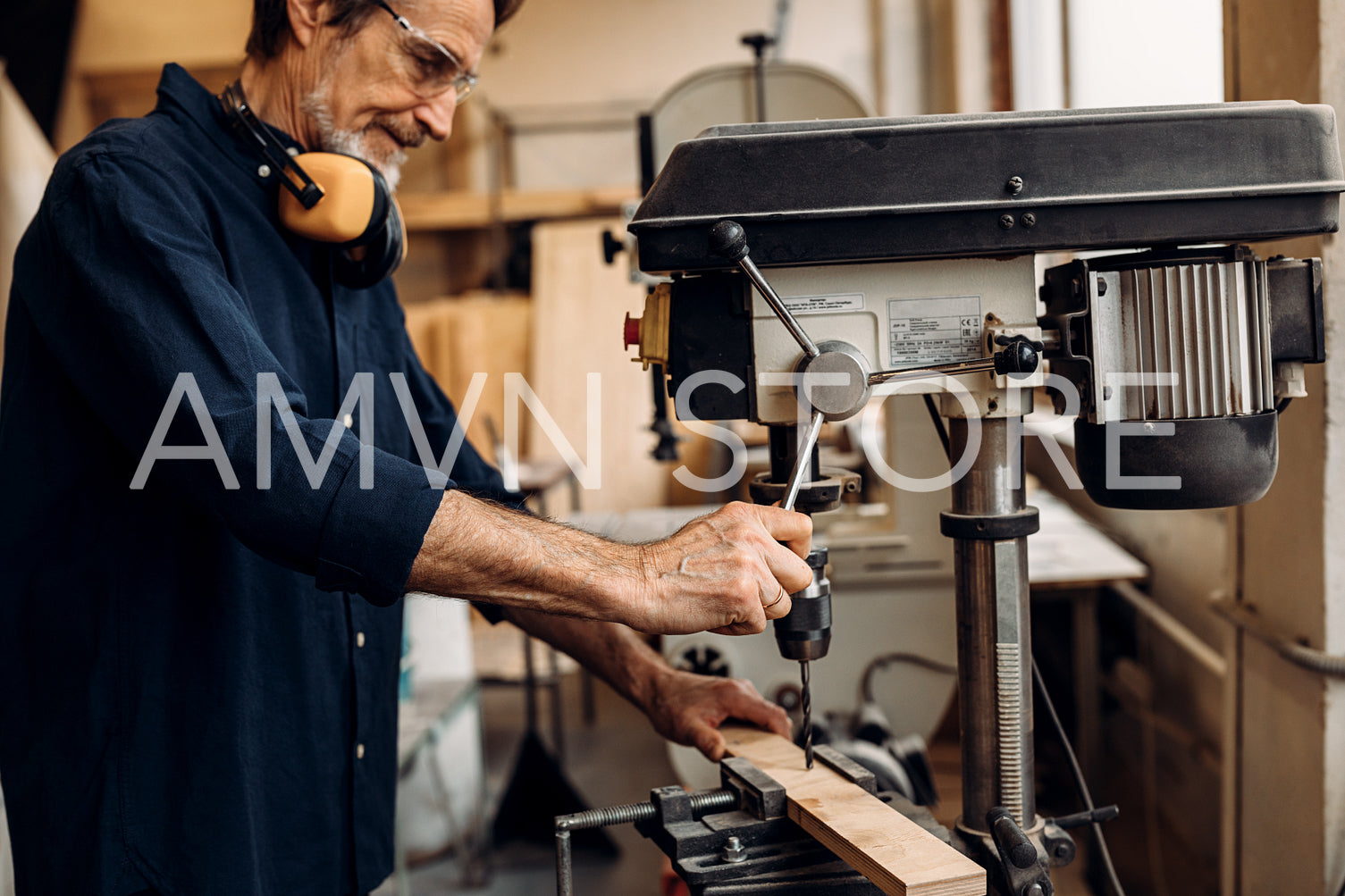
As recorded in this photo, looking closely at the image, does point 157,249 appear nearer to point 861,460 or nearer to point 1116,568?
point 1116,568

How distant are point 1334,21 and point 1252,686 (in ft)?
2.84

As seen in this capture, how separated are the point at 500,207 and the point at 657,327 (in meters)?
4.30

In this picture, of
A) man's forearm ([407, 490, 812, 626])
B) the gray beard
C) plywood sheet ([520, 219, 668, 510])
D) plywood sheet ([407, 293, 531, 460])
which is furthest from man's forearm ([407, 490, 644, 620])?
plywood sheet ([407, 293, 531, 460])

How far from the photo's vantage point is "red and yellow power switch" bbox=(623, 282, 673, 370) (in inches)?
32.1

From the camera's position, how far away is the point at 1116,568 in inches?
85.5

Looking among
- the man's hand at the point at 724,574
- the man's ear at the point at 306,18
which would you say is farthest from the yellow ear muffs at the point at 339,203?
the man's hand at the point at 724,574

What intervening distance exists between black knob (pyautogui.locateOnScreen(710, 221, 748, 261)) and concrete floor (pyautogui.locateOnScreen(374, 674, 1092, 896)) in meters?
1.94

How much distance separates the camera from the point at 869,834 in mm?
746

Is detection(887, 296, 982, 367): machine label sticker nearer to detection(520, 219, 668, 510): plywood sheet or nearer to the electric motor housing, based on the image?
the electric motor housing

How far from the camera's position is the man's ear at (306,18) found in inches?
41.6

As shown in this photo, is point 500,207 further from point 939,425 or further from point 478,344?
point 939,425

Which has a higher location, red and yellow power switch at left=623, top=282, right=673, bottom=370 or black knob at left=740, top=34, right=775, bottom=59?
black knob at left=740, top=34, right=775, bottom=59

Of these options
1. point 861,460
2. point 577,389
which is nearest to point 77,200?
point 861,460

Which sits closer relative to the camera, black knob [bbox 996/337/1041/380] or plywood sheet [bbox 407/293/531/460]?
black knob [bbox 996/337/1041/380]
